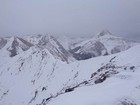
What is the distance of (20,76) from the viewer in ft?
500

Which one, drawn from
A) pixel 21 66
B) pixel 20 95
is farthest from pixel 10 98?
pixel 21 66

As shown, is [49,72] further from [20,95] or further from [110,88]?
[110,88]

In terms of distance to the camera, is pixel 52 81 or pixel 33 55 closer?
pixel 52 81

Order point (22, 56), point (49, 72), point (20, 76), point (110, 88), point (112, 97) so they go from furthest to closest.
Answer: point (22, 56) → point (20, 76) → point (49, 72) → point (110, 88) → point (112, 97)

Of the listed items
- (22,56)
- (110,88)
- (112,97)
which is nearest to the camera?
(112,97)

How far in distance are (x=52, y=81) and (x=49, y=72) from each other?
47.0ft

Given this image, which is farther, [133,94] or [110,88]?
[110,88]

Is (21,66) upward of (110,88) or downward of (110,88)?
downward

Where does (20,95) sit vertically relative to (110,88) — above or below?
below

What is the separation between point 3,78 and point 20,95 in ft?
108

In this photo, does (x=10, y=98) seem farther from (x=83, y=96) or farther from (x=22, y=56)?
(x=83, y=96)

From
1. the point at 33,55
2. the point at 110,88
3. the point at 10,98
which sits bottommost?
the point at 10,98

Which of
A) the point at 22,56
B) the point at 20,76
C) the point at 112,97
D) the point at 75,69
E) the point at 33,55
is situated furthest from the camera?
the point at 22,56

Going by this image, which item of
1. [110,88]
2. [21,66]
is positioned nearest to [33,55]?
[21,66]
